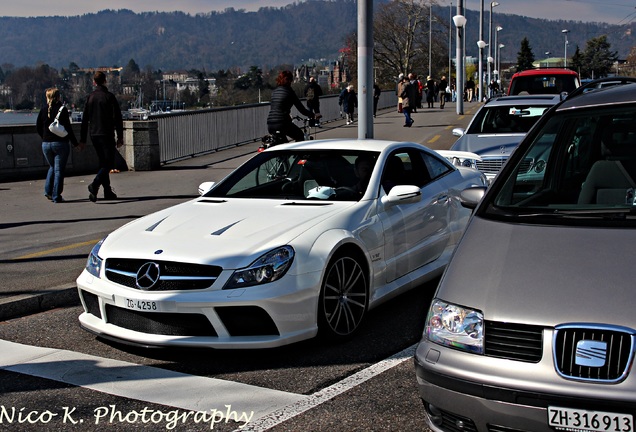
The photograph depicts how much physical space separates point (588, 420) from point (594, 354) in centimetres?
26

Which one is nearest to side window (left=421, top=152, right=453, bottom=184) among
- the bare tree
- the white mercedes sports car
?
the white mercedes sports car

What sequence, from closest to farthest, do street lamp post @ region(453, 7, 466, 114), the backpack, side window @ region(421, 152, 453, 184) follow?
side window @ region(421, 152, 453, 184) < the backpack < street lamp post @ region(453, 7, 466, 114)

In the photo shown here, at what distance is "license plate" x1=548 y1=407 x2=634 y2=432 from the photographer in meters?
3.35

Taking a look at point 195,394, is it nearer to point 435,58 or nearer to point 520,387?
point 520,387

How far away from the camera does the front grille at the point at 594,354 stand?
11.3ft

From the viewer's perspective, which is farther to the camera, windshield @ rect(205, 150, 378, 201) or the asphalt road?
windshield @ rect(205, 150, 378, 201)

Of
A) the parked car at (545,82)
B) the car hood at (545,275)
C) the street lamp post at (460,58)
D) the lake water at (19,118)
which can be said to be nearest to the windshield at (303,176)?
the car hood at (545,275)

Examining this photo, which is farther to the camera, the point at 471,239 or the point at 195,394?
the point at 195,394

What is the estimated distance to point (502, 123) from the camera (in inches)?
546

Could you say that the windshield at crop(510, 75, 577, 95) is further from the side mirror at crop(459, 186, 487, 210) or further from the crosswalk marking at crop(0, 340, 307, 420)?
the crosswalk marking at crop(0, 340, 307, 420)

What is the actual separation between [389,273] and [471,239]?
2.45 metres

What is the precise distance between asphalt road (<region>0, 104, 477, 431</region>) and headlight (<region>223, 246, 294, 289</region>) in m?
0.49

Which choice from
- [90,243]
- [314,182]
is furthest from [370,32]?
[314,182]

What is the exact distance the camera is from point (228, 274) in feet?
18.2
